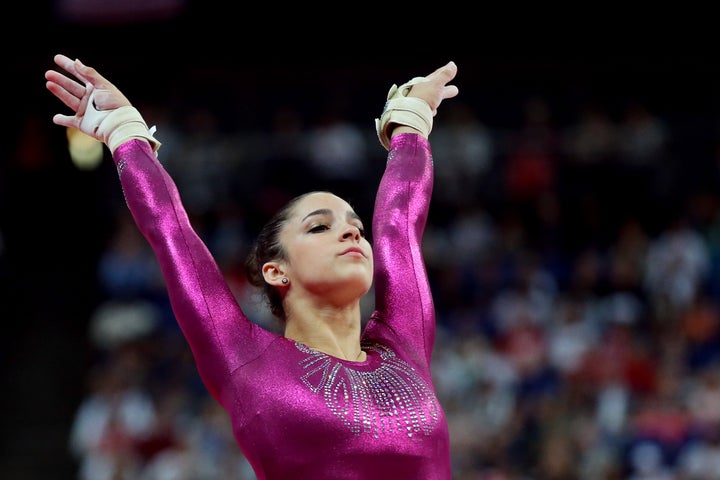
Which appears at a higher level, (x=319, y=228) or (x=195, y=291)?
(x=319, y=228)

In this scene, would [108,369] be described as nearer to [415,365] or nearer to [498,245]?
[498,245]

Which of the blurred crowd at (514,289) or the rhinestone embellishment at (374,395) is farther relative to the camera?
the blurred crowd at (514,289)

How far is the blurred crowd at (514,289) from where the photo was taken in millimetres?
7773

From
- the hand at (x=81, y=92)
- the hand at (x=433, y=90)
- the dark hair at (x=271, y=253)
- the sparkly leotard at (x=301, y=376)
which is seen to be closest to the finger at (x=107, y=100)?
the hand at (x=81, y=92)

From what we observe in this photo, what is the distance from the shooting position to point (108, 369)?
9258 mm

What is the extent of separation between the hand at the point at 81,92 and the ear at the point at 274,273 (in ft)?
2.24

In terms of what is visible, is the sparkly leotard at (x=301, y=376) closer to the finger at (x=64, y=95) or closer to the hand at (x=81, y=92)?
the hand at (x=81, y=92)

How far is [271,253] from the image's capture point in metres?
3.36

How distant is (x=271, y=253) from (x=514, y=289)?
602 cm

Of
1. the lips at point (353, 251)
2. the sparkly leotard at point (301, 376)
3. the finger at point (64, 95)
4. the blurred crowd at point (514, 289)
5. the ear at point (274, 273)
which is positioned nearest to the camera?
the sparkly leotard at point (301, 376)

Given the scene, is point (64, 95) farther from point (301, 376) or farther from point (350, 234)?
point (301, 376)

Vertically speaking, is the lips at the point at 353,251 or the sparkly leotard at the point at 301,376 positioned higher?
the lips at the point at 353,251

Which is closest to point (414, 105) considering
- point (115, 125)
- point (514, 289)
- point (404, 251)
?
point (404, 251)

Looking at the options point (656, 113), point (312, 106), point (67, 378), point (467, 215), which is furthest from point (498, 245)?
point (67, 378)
